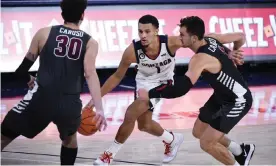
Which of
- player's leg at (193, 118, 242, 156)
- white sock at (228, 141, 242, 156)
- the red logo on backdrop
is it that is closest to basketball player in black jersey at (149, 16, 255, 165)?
player's leg at (193, 118, 242, 156)

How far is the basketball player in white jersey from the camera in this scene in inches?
273

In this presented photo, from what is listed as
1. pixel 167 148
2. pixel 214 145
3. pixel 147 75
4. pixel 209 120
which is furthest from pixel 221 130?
pixel 147 75

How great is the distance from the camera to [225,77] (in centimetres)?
627

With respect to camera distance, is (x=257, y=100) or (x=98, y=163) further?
(x=257, y=100)

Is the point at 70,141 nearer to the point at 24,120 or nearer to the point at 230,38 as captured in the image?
the point at 24,120

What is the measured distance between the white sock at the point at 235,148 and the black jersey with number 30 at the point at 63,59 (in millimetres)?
2060

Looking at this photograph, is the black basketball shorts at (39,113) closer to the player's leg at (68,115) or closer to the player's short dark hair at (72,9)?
the player's leg at (68,115)

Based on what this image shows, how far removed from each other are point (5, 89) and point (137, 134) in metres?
4.64

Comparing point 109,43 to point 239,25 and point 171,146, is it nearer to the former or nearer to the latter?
point 239,25

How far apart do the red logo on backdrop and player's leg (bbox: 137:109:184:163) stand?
570cm

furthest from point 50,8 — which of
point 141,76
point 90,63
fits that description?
point 90,63

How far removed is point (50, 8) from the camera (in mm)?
13062

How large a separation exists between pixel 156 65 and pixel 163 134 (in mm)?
798

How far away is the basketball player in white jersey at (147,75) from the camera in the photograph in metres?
6.93
